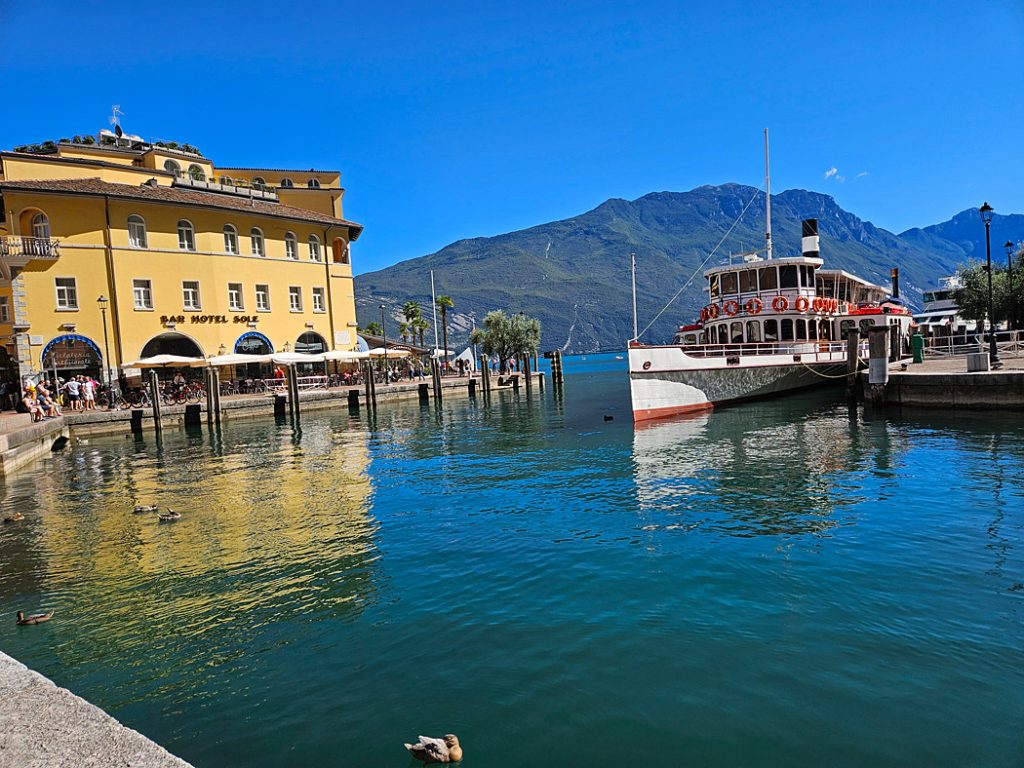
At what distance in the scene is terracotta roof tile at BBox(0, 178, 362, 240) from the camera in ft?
112

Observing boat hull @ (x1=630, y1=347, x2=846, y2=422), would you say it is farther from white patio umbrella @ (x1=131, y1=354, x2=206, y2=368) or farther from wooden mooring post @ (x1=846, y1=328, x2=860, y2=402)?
white patio umbrella @ (x1=131, y1=354, x2=206, y2=368)

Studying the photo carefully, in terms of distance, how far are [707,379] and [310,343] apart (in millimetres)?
29430

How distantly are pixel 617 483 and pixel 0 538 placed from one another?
40.5 feet

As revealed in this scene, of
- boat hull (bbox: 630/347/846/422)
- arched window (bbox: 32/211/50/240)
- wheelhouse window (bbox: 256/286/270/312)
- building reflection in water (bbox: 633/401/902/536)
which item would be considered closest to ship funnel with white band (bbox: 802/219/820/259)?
boat hull (bbox: 630/347/846/422)

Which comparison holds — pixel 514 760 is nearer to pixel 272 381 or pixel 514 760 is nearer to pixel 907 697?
pixel 907 697

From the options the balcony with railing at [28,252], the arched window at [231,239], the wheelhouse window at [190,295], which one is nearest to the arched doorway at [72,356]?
the balcony with railing at [28,252]

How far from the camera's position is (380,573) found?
8.88 metres

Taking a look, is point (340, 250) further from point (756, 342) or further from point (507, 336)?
point (756, 342)

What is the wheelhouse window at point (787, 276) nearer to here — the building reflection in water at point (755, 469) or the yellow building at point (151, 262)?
the building reflection in water at point (755, 469)

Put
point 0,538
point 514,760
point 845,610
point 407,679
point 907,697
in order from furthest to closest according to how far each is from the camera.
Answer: point 0,538 < point 845,610 < point 407,679 < point 907,697 < point 514,760

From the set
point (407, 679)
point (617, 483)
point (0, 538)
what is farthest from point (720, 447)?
point (0, 538)

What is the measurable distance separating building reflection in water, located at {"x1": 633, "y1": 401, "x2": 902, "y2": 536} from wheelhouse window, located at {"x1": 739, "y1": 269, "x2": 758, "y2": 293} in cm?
824

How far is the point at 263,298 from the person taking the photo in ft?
139

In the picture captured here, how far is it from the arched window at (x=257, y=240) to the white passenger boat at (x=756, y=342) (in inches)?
1144
